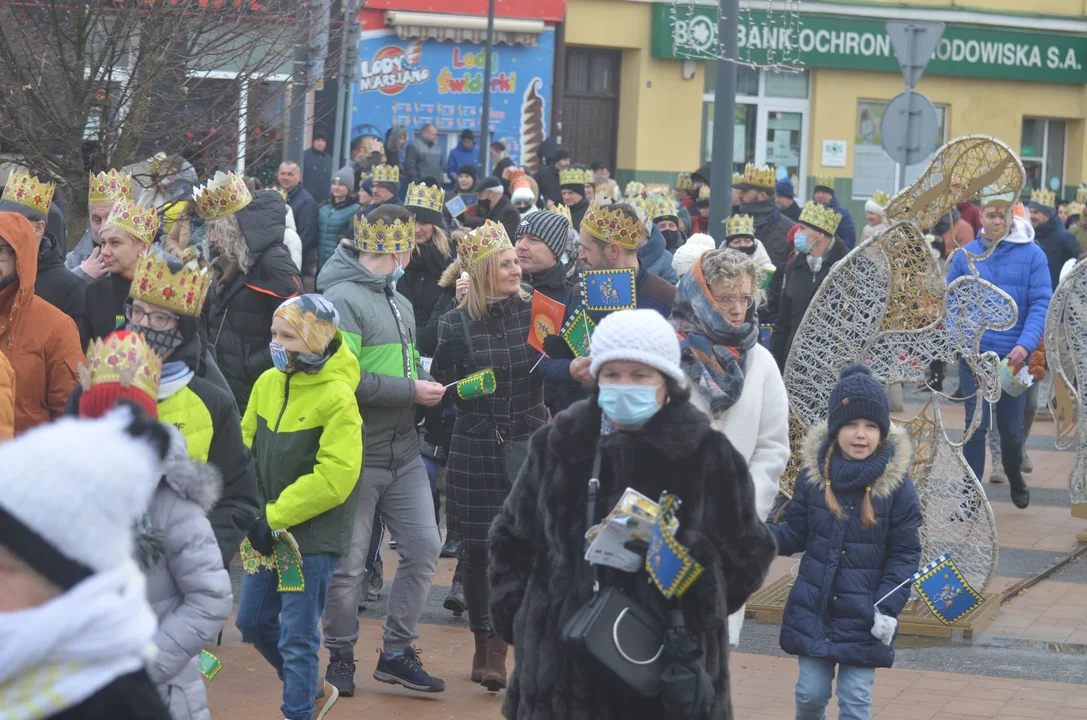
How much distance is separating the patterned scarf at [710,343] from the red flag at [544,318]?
1217 millimetres

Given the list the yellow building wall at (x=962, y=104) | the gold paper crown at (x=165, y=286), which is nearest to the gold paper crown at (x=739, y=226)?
the gold paper crown at (x=165, y=286)

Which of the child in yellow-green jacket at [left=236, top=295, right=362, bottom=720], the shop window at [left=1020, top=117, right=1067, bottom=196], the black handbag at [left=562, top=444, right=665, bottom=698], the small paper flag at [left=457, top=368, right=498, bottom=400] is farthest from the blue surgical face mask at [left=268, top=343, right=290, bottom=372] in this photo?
the shop window at [left=1020, top=117, right=1067, bottom=196]

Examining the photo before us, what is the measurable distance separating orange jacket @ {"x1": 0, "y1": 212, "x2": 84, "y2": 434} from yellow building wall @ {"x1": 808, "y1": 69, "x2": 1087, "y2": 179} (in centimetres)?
2665

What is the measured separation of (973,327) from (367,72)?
2136 cm

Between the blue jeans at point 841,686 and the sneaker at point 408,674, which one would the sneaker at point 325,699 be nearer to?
the sneaker at point 408,674

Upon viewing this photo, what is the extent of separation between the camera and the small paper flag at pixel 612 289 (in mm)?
6664

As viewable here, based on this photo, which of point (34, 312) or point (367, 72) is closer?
point (34, 312)

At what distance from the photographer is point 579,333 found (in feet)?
21.7

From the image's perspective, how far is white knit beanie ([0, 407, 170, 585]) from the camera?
2262 millimetres

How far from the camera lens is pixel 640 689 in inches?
163

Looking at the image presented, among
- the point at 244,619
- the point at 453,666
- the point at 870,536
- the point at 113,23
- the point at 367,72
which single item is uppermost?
the point at 367,72

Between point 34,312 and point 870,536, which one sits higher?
point 34,312

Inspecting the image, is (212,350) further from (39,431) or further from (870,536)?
(39,431)

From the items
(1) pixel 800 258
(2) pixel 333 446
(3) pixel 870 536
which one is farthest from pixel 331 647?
(1) pixel 800 258
